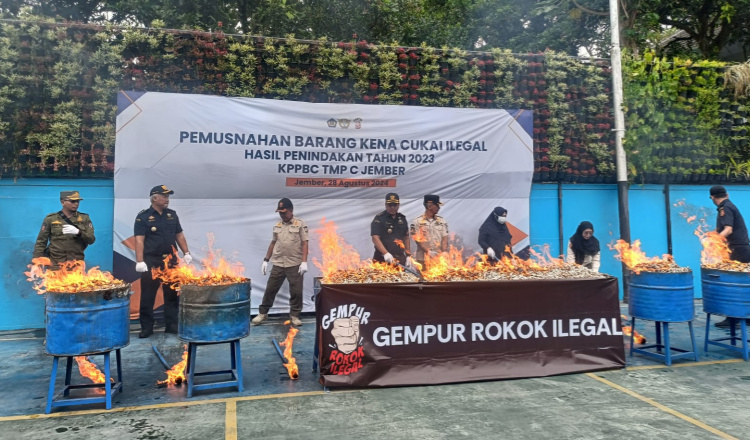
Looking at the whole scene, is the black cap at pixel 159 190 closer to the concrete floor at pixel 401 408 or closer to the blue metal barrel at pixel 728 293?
the concrete floor at pixel 401 408

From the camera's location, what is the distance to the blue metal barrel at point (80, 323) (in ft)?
14.5

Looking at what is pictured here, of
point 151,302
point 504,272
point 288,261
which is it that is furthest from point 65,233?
point 504,272

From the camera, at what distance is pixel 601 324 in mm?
5750

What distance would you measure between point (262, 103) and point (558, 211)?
616cm

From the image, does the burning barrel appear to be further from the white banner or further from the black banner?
the white banner

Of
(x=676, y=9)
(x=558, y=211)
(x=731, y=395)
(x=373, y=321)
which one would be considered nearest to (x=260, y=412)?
(x=373, y=321)

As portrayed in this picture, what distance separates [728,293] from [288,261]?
6239mm

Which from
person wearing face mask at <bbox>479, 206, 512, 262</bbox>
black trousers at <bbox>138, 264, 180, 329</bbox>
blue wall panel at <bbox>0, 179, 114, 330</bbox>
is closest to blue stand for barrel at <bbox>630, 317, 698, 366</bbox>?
person wearing face mask at <bbox>479, 206, 512, 262</bbox>

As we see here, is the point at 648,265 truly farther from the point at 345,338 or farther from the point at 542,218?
the point at 345,338

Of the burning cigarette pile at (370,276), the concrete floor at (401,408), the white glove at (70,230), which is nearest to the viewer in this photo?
the concrete floor at (401,408)

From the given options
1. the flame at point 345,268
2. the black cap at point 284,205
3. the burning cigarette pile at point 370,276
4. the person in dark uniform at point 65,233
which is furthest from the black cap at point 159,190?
the burning cigarette pile at point 370,276

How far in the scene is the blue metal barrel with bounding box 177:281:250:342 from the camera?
190 inches

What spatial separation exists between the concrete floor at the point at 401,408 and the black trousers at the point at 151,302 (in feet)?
4.49

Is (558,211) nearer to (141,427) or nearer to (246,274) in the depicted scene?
(246,274)
